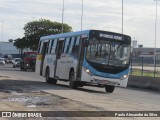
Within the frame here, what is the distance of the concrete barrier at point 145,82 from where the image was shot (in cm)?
3183

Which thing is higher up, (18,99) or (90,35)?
(90,35)

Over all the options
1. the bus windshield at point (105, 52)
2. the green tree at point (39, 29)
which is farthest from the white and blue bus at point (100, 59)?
the green tree at point (39, 29)

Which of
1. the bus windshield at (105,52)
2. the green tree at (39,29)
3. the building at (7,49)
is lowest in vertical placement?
the building at (7,49)

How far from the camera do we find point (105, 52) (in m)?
24.6

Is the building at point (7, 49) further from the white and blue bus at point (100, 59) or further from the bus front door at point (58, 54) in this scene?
the white and blue bus at point (100, 59)

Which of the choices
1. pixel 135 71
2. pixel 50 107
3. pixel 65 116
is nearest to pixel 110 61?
pixel 50 107

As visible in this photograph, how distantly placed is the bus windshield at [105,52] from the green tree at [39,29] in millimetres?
73867

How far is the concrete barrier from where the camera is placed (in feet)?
104

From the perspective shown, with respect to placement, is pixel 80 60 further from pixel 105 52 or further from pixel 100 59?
pixel 105 52

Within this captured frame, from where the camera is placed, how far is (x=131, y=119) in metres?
13.0

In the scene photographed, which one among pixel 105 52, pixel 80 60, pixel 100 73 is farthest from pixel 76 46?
pixel 100 73

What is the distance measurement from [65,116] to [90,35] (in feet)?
37.5

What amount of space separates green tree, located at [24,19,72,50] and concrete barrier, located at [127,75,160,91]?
63912 millimetres

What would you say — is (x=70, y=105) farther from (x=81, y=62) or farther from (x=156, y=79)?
(x=156, y=79)
